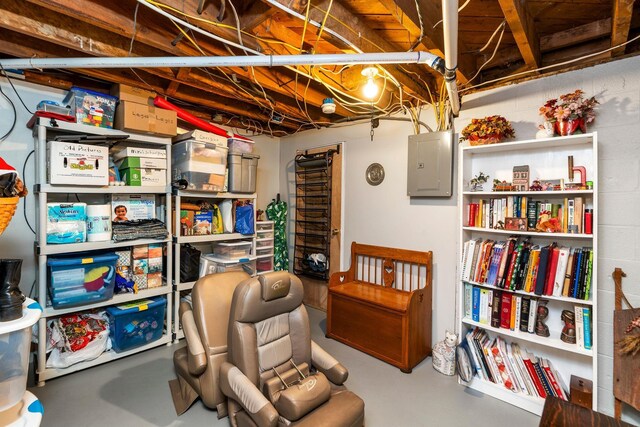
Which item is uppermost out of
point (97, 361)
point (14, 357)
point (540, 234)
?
point (540, 234)

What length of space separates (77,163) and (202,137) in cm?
104

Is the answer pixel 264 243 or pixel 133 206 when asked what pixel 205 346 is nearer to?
pixel 133 206

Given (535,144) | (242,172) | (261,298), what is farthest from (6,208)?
(535,144)

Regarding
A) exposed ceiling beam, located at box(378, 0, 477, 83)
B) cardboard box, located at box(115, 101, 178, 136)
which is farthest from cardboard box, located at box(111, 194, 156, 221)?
exposed ceiling beam, located at box(378, 0, 477, 83)

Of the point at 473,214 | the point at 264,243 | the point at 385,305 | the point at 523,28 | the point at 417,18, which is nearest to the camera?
the point at 417,18

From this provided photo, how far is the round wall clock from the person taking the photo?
3.32 metres

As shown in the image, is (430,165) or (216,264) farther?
(216,264)

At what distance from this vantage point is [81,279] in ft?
7.97

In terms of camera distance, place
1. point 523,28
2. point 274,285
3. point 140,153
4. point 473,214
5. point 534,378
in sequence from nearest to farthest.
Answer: point 523,28
point 274,285
point 534,378
point 473,214
point 140,153

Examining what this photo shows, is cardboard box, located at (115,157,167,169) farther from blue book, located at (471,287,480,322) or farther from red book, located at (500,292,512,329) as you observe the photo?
red book, located at (500,292,512,329)

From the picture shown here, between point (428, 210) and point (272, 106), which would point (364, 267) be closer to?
point (428, 210)

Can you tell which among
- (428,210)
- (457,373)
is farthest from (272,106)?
(457,373)

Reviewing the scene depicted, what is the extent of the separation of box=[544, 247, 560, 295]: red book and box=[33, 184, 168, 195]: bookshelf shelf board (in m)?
3.30

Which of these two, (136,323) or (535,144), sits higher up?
(535,144)
